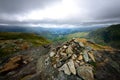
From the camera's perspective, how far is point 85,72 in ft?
137

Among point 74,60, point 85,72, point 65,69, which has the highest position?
point 74,60

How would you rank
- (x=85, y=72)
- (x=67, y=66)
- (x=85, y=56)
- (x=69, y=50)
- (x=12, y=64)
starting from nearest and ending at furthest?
(x=85, y=72) < (x=67, y=66) < (x=85, y=56) < (x=69, y=50) < (x=12, y=64)

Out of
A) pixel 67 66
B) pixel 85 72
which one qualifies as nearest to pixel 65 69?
pixel 67 66

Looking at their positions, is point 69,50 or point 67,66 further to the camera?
point 69,50

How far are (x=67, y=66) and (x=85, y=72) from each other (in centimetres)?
610

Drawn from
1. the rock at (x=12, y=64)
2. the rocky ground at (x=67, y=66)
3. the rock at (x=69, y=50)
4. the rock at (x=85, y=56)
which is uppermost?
the rock at (x=69, y=50)

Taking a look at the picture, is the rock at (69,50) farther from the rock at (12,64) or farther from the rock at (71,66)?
the rock at (12,64)

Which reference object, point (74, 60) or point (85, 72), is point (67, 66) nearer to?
point (74, 60)

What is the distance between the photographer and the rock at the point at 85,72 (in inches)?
1609

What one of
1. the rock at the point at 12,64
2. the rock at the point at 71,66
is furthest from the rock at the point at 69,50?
the rock at the point at 12,64

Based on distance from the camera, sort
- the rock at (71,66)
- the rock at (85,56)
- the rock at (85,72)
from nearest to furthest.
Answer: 1. the rock at (85,72)
2. the rock at (71,66)
3. the rock at (85,56)

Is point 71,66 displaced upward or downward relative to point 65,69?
upward

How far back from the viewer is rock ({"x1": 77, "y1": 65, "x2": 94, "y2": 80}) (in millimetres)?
40862

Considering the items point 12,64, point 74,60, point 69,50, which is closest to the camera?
point 74,60
